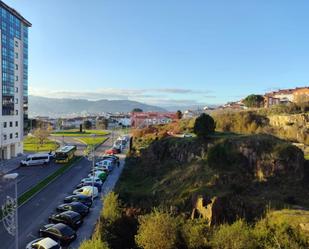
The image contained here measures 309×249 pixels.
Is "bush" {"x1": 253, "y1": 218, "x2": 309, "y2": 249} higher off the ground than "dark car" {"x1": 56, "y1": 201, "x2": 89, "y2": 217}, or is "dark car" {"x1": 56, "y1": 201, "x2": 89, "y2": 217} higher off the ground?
"bush" {"x1": 253, "y1": 218, "x2": 309, "y2": 249}

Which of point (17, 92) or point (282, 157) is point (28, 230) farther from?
point (17, 92)

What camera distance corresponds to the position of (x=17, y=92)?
52.9 metres

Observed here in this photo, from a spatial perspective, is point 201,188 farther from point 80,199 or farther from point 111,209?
point 80,199

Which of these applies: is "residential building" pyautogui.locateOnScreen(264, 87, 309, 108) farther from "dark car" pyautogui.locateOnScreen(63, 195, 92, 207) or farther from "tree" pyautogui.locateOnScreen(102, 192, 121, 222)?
"tree" pyautogui.locateOnScreen(102, 192, 121, 222)

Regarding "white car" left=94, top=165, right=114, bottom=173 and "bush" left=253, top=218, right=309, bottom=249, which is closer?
"bush" left=253, top=218, right=309, bottom=249

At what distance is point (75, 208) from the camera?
26094 millimetres

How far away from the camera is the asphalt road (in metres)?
22.0

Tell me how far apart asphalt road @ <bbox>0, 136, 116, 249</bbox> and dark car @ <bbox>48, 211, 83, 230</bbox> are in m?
1.08

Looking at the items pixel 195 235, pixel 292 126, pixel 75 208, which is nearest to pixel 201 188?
pixel 195 235

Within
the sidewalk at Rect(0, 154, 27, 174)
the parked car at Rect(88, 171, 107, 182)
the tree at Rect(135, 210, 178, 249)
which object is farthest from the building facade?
the tree at Rect(135, 210, 178, 249)

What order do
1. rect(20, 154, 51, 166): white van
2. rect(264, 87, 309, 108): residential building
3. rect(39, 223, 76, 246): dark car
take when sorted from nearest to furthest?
rect(39, 223, 76, 246): dark car
rect(20, 154, 51, 166): white van
rect(264, 87, 309, 108): residential building

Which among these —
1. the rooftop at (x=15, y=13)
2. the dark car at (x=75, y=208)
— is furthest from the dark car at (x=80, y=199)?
the rooftop at (x=15, y=13)

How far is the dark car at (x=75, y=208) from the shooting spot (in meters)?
26.0

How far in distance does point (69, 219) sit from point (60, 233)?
95.7 inches
